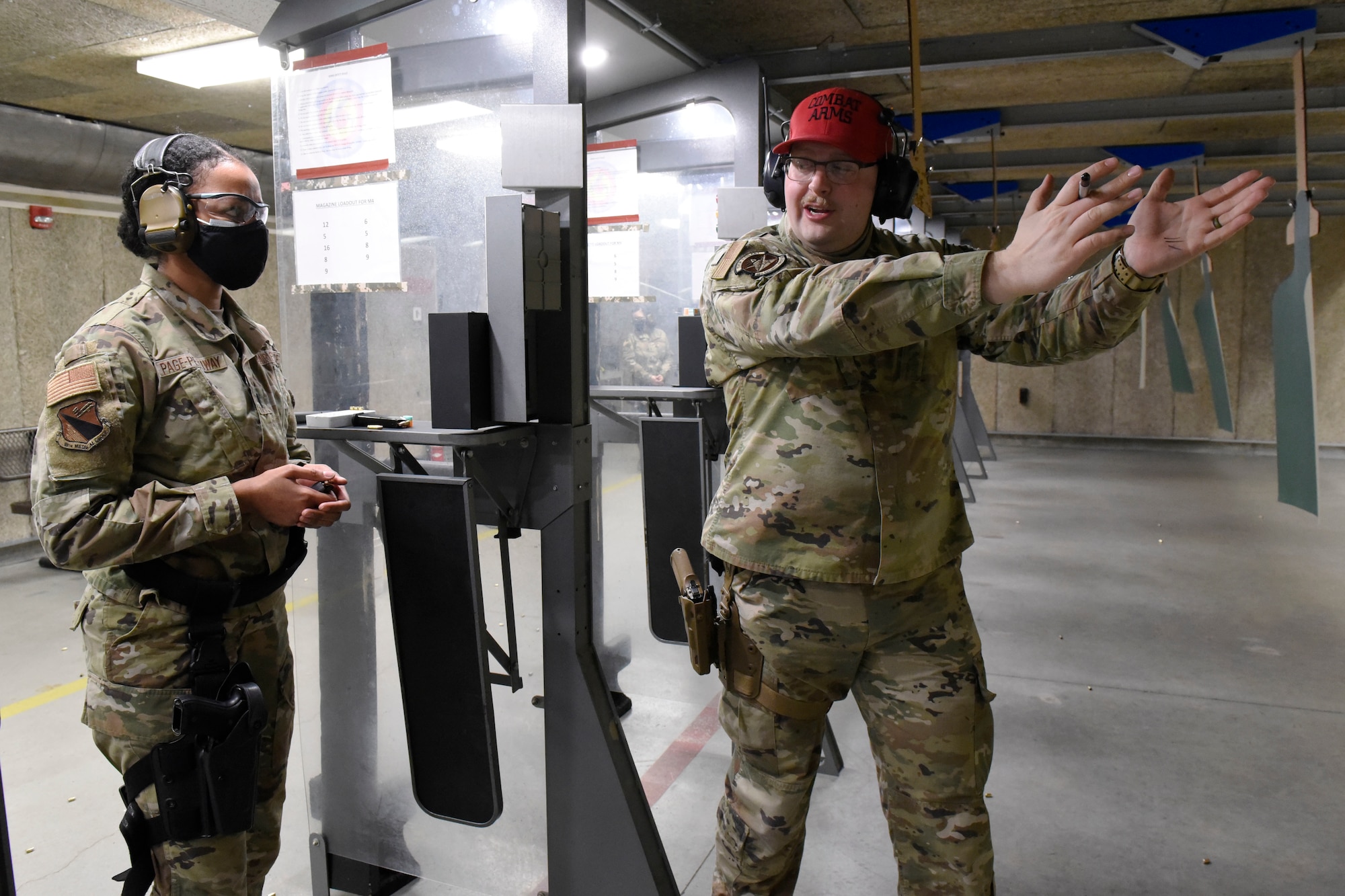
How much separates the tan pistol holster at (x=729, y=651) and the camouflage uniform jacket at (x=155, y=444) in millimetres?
736

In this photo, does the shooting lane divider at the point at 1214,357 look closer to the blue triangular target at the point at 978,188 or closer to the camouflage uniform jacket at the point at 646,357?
the camouflage uniform jacket at the point at 646,357

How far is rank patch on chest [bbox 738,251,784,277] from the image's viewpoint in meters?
1.41

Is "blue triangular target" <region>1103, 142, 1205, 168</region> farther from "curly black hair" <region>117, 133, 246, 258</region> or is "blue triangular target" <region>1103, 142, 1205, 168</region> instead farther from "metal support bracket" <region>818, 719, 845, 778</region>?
"curly black hair" <region>117, 133, 246, 258</region>

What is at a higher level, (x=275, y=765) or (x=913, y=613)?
(x=913, y=613)

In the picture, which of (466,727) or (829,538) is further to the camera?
(466,727)

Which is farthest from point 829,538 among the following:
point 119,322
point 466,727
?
point 119,322

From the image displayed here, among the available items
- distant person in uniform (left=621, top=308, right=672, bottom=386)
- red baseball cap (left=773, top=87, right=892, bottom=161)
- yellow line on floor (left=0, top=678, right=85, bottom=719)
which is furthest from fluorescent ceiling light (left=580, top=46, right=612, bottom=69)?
yellow line on floor (left=0, top=678, right=85, bottom=719)

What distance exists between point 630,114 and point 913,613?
233cm

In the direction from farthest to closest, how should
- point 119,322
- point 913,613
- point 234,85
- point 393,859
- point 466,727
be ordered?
point 234,85, point 393,859, point 466,727, point 913,613, point 119,322

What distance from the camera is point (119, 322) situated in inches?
52.5

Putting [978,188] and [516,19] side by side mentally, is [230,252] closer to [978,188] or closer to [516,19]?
[516,19]

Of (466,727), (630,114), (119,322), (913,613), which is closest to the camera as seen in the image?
(119,322)

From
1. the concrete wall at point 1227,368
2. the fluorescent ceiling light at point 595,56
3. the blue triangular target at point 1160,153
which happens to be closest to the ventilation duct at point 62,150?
the fluorescent ceiling light at point 595,56

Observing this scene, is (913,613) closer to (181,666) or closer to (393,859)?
(181,666)
